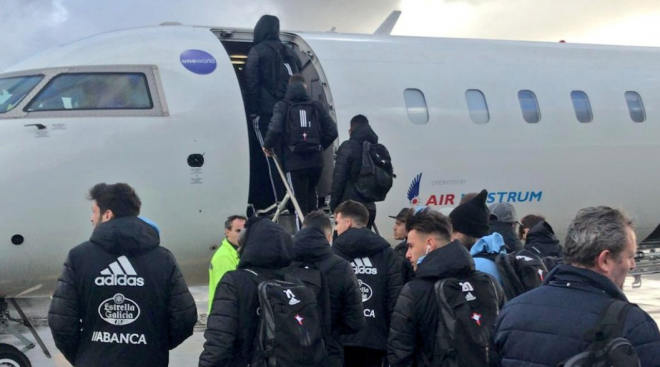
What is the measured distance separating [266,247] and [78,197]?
461cm

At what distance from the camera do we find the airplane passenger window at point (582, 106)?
491 inches

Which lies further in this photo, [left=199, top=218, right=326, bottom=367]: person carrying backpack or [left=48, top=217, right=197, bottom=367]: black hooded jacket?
[left=48, top=217, right=197, bottom=367]: black hooded jacket

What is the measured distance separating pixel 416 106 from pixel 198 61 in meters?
2.84

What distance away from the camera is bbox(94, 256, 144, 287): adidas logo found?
210 inches

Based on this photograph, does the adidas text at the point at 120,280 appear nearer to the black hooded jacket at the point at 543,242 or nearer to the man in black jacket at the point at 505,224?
the man in black jacket at the point at 505,224

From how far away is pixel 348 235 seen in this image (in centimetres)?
686

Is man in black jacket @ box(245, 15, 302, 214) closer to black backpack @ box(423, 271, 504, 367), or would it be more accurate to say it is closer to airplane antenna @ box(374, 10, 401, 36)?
airplane antenna @ box(374, 10, 401, 36)

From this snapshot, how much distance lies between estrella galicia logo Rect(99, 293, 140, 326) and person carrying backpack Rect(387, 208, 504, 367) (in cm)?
154

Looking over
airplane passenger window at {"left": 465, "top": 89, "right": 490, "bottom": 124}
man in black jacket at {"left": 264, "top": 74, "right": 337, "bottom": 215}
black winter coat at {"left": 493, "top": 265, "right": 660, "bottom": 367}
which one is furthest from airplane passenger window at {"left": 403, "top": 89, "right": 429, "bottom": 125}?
black winter coat at {"left": 493, "top": 265, "right": 660, "bottom": 367}

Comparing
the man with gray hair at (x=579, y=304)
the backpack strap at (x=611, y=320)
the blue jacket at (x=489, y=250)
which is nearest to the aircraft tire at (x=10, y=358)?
the blue jacket at (x=489, y=250)

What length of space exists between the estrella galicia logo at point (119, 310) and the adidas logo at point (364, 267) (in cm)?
199

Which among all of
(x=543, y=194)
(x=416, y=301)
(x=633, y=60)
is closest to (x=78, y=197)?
(x=416, y=301)

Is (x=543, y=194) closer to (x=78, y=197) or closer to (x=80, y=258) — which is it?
(x=78, y=197)

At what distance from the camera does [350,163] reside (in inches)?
382
